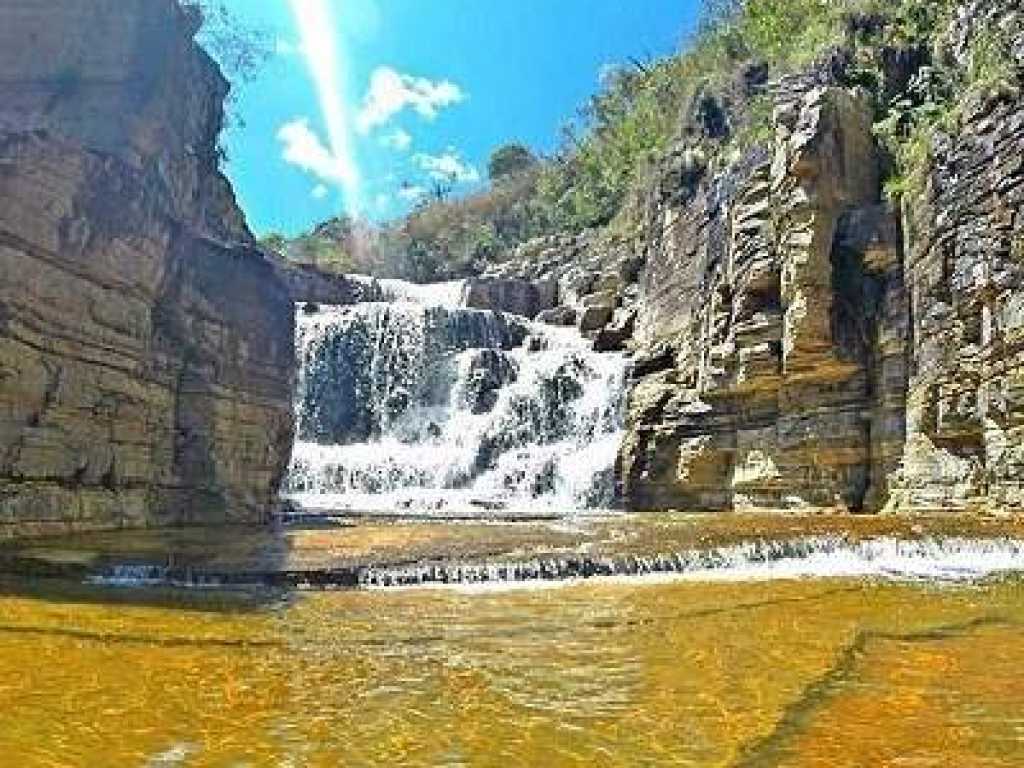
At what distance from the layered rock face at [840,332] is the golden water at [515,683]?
9.76 metres

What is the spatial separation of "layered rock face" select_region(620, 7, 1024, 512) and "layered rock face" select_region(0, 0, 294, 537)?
35.8 feet

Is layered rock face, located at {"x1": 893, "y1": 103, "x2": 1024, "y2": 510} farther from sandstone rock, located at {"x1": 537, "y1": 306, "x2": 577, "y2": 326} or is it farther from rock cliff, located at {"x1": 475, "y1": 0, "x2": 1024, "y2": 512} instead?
sandstone rock, located at {"x1": 537, "y1": 306, "x2": 577, "y2": 326}

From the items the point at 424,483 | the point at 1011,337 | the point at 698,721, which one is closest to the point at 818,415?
the point at 1011,337

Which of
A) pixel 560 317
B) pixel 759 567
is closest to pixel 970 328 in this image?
pixel 759 567

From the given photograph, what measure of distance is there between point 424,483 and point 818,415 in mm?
12736

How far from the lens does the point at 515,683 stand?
589 cm

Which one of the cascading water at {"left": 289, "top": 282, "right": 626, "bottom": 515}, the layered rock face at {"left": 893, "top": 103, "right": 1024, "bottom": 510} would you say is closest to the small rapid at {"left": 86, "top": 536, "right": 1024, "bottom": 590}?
the layered rock face at {"left": 893, "top": 103, "right": 1024, "bottom": 510}

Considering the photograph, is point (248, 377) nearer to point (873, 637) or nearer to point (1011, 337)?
point (1011, 337)

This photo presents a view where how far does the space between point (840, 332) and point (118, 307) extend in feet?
50.2

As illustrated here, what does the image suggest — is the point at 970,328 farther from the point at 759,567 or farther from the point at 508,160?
the point at 508,160

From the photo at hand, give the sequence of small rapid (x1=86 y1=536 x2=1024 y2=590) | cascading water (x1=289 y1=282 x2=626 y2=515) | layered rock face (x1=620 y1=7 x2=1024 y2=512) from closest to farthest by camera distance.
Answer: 1. small rapid (x1=86 y1=536 x2=1024 y2=590)
2. layered rock face (x1=620 y1=7 x2=1024 y2=512)
3. cascading water (x1=289 y1=282 x2=626 y2=515)

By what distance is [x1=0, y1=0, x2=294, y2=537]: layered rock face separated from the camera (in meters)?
15.0

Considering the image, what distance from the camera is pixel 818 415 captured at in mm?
22922

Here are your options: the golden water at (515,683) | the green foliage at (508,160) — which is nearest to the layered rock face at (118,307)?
the golden water at (515,683)
